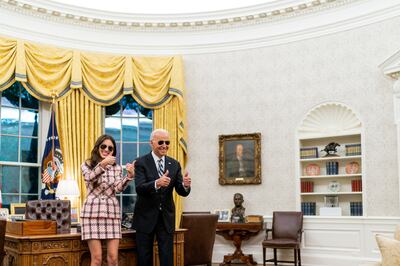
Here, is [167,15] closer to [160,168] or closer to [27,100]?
[27,100]

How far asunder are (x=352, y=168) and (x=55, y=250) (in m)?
5.69

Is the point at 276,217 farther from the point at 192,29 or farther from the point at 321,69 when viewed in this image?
the point at 192,29

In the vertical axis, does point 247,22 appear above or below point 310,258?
above

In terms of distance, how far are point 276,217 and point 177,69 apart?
334 centimetres

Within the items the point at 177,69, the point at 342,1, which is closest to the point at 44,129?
the point at 177,69

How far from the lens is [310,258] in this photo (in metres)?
9.36

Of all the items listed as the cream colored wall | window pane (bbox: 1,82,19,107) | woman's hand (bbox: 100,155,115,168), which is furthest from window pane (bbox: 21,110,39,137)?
woman's hand (bbox: 100,155,115,168)

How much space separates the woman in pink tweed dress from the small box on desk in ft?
1.64

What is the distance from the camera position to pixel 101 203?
4922mm

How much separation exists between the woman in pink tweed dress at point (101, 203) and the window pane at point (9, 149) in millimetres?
4926

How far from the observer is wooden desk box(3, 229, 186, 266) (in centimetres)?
500

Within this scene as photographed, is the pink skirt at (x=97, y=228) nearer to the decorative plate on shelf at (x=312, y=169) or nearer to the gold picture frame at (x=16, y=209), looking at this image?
the gold picture frame at (x=16, y=209)

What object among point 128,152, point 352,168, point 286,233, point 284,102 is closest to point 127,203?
point 128,152

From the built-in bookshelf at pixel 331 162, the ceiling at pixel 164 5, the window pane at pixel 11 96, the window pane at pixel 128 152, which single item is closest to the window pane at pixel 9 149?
the window pane at pixel 11 96
